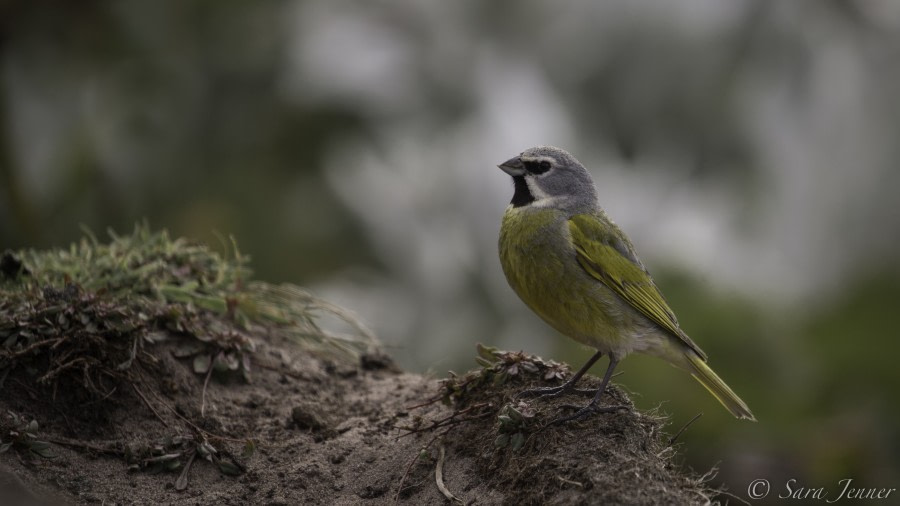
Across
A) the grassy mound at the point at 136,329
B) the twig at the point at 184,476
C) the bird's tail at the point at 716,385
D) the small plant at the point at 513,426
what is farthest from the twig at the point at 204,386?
the bird's tail at the point at 716,385

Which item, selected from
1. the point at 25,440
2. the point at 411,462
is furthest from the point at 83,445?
the point at 411,462

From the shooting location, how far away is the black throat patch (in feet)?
13.1

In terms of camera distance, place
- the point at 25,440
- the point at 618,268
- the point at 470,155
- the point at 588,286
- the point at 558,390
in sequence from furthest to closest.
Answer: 1. the point at 470,155
2. the point at 618,268
3. the point at 588,286
4. the point at 558,390
5. the point at 25,440

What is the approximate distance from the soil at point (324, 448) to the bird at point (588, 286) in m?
0.21

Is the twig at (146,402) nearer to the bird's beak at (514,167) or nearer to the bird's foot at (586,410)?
the bird's foot at (586,410)

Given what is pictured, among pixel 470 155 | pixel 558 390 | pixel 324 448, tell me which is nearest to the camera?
pixel 558 390

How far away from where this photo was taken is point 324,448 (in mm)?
3539

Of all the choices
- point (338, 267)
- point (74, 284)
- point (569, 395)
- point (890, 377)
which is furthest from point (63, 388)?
point (890, 377)

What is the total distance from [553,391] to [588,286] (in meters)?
0.45

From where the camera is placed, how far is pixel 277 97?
786 cm

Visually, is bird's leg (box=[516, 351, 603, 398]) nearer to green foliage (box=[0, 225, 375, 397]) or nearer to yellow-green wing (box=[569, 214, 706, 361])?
yellow-green wing (box=[569, 214, 706, 361])

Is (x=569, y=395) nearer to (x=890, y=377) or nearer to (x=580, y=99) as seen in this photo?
(x=580, y=99)

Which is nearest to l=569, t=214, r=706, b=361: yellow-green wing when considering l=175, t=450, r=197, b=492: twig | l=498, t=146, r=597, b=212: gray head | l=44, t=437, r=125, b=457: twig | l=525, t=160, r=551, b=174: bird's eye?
l=498, t=146, r=597, b=212: gray head

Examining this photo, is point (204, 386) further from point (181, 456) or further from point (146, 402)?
point (181, 456)
